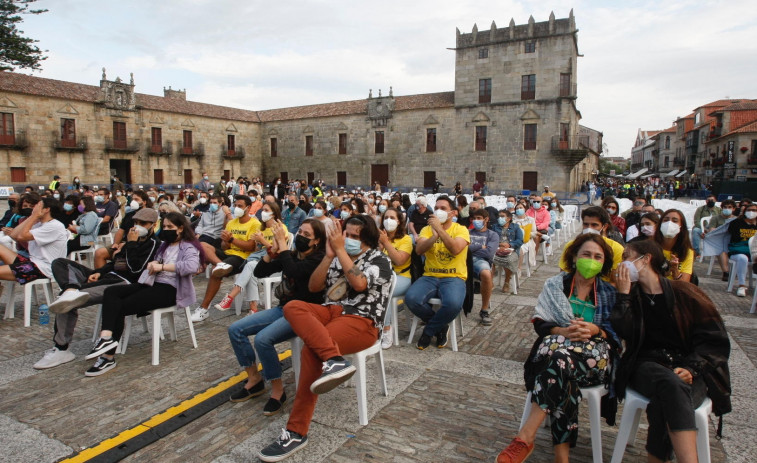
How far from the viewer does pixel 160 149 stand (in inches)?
1298

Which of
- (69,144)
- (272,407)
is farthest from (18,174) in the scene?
→ (272,407)

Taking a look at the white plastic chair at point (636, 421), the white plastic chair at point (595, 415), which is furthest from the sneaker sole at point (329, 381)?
the white plastic chair at point (636, 421)

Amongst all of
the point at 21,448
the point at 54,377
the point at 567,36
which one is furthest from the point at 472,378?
the point at 567,36

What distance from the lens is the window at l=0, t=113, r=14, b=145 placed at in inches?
1035

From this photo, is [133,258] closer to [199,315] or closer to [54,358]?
[54,358]

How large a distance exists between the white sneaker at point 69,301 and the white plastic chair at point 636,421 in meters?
4.41

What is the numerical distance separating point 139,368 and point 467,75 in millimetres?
30882

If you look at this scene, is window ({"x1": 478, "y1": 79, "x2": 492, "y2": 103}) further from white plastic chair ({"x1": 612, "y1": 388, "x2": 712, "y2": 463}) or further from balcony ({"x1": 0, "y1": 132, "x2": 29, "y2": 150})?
white plastic chair ({"x1": 612, "y1": 388, "x2": 712, "y2": 463})

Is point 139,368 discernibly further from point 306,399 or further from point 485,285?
point 485,285

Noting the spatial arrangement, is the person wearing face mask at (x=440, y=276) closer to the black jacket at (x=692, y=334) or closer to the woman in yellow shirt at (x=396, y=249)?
the woman in yellow shirt at (x=396, y=249)

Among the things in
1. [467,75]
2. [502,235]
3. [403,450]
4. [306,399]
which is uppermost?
[467,75]

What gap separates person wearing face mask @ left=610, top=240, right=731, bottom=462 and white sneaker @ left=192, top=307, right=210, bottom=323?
454 cm

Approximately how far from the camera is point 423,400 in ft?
Answer: 12.0

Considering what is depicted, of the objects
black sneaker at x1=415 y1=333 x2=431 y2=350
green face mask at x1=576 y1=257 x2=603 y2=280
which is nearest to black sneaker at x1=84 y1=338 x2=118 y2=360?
black sneaker at x1=415 y1=333 x2=431 y2=350
